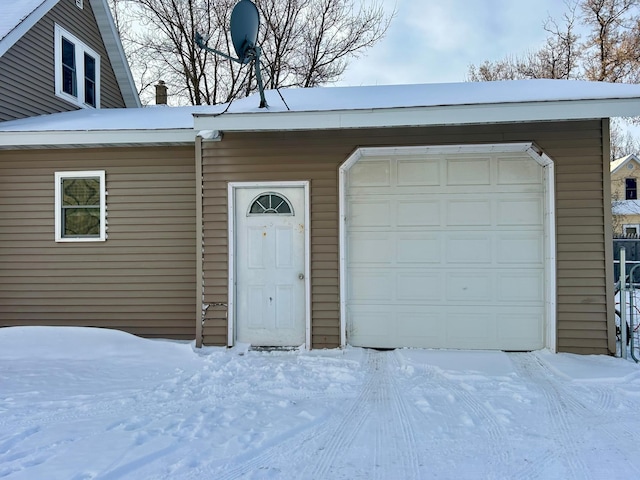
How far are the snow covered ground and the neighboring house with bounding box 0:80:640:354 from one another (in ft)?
1.63

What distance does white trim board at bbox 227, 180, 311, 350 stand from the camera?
5555 mm

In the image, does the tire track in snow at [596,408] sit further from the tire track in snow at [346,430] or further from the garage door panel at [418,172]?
the garage door panel at [418,172]

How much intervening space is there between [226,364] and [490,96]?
15.2 feet

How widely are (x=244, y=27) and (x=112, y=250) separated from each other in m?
3.70

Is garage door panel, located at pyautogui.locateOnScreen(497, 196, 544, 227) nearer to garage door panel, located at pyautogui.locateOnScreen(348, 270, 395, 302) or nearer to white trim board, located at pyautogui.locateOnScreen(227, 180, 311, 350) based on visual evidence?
garage door panel, located at pyautogui.locateOnScreen(348, 270, 395, 302)

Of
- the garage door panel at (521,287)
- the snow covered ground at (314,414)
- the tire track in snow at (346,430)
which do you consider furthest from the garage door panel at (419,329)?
the tire track in snow at (346,430)

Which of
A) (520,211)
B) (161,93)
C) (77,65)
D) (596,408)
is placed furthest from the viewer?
(161,93)

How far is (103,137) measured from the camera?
19.9 feet

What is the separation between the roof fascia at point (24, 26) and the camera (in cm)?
741

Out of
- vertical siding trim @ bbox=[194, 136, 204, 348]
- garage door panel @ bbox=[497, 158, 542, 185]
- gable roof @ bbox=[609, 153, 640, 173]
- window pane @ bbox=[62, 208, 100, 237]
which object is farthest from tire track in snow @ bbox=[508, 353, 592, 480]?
gable roof @ bbox=[609, 153, 640, 173]

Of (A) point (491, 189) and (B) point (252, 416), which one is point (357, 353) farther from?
(A) point (491, 189)

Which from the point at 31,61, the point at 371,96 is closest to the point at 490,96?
the point at 371,96

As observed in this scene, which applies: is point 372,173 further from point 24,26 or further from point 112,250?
point 24,26

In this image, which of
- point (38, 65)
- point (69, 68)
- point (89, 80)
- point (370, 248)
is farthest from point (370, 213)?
point (89, 80)
